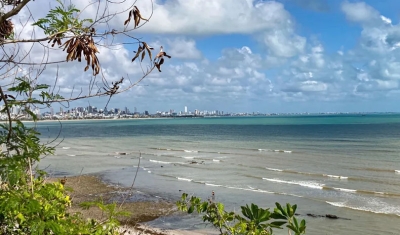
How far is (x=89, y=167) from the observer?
30234mm

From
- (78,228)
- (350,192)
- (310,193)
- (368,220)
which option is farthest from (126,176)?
(78,228)

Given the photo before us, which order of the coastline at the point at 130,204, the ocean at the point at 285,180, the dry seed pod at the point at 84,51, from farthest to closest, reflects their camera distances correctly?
the ocean at the point at 285,180, the coastline at the point at 130,204, the dry seed pod at the point at 84,51

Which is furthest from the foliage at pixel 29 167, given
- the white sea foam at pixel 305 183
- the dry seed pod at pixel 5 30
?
the white sea foam at pixel 305 183

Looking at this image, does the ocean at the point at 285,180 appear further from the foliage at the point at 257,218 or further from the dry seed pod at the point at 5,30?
the dry seed pod at the point at 5,30

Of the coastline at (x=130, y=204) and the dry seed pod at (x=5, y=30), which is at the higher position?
the dry seed pod at (x=5, y=30)

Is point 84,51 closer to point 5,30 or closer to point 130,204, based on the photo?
point 5,30

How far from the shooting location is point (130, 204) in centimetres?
1725

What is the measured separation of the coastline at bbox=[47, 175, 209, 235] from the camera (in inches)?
525

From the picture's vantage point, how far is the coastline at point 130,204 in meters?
13.3

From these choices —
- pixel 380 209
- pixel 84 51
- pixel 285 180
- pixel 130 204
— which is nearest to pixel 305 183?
pixel 285 180

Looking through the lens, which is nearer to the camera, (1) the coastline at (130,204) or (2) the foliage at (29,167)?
(2) the foliage at (29,167)

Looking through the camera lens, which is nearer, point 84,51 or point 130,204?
point 84,51

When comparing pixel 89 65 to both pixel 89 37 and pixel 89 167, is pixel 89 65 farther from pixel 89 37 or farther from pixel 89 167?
pixel 89 167

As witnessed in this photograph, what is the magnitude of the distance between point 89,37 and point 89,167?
2881 cm
